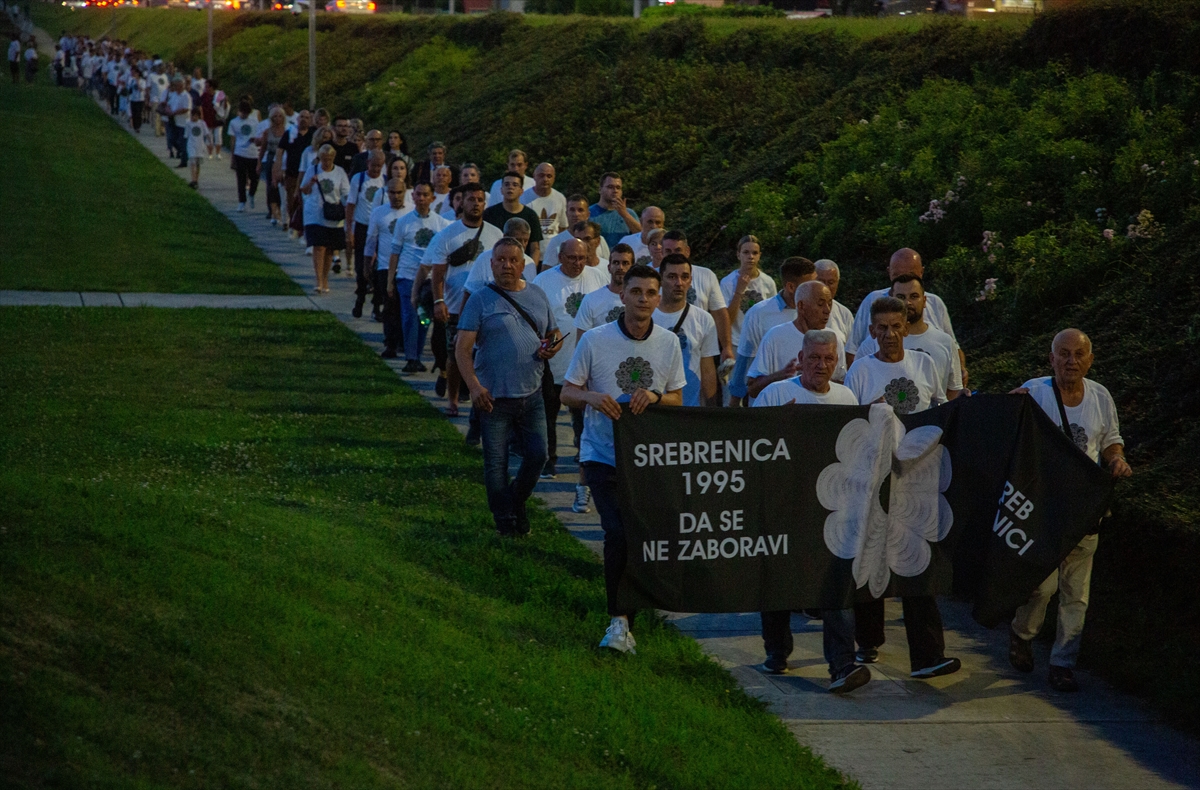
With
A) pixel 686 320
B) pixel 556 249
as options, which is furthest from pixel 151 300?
pixel 686 320

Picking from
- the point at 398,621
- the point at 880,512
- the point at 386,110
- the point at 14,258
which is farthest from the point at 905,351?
the point at 386,110

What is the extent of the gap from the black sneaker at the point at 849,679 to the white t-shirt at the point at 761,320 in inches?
117

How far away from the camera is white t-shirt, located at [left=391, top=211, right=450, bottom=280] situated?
1497 cm

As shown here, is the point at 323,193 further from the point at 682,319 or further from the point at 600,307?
the point at 682,319

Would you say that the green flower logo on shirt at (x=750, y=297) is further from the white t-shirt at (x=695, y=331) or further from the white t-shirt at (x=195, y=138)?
the white t-shirt at (x=195, y=138)

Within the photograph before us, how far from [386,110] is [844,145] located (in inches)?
995

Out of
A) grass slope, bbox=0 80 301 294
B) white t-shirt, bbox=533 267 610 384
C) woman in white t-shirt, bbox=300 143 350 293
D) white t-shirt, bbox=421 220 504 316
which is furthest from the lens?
grass slope, bbox=0 80 301 294

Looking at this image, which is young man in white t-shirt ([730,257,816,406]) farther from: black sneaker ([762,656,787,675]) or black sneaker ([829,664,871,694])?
black sneaker ([829,664,871,694])

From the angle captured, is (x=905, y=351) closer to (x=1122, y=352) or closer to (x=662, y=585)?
(x=662, y=585)

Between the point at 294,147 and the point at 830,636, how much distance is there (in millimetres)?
18488

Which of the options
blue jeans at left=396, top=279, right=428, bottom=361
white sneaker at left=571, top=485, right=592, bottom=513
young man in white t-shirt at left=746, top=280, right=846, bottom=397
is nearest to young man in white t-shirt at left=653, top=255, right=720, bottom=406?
young man in white t-shirt at left=746, top=280, right=846, bottom=397

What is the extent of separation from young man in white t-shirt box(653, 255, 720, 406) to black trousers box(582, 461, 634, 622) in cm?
194

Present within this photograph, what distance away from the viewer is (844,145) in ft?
61.1

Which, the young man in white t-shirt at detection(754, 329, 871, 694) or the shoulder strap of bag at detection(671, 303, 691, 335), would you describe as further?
the shoulder strap of bag at detection(671, 303, 691, 335)
